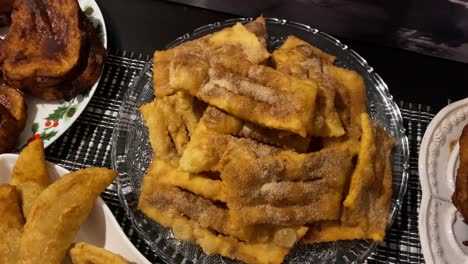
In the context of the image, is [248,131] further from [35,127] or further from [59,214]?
[35,127]

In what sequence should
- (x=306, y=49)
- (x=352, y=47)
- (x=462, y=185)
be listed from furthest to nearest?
(x=352, y=47) < (x=306, y=49) < (x=462, y=185)

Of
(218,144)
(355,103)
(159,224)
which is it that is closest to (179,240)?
(159,224)

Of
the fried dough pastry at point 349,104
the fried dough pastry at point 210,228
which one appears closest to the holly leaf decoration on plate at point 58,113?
the fried dough pastry at point 210,228

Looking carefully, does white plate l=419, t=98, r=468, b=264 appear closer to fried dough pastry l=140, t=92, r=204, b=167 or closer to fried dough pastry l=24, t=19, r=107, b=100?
fried dough pastry l=140, t=92, r=204, b=167

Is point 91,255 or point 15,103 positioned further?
point 15,103

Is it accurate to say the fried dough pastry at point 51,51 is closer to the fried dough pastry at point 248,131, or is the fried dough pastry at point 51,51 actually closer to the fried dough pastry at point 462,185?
the fried dough pastry at point 248,131

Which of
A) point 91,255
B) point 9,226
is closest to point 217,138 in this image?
Answer: point 91,255

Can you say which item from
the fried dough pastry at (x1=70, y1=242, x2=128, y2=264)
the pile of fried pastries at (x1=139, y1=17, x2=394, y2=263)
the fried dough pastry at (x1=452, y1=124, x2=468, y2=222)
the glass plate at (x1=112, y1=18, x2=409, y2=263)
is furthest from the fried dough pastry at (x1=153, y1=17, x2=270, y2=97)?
the fried dough pastry at (x1=452, y1=124, x2=468, y2=222)
